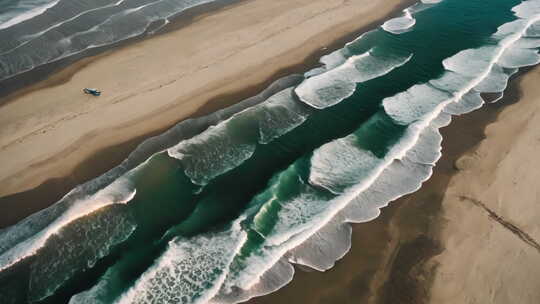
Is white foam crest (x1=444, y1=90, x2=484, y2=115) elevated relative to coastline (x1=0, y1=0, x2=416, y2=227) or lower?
lower

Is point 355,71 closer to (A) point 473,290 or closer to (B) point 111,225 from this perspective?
(A) point 473,290

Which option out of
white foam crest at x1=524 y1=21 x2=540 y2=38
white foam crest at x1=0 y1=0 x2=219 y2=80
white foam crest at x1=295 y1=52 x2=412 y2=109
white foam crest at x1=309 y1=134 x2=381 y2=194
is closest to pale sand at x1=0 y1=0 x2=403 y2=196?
white foam crest at x1=0 y1=0 x2=219 y2=80

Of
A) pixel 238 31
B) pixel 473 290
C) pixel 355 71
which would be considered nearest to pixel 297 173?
pixel 473 290

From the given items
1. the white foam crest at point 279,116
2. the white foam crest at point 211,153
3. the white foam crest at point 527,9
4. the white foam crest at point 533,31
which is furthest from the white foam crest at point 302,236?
the white foam crest at point 527,9

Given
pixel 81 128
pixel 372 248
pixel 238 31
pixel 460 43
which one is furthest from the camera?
pixel 238 31

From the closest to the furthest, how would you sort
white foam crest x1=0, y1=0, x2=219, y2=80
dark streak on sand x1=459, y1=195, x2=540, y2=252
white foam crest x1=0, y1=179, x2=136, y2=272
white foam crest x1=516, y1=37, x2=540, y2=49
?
1. dark streak on sand x1=459, y1=195, x2=540, y2=252
2. white foam crest x1=0, y1=179, x2=136, y2=272
3. white foam crest x1=516, y1=37, x2=540, y2=49
4. white foam crest x1=0, y1=0, x2=219, y2=80

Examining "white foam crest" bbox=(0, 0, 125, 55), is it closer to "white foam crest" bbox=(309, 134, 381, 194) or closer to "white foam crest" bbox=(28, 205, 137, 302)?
"white foam crest" bbox=(28, 205, 137, 302)

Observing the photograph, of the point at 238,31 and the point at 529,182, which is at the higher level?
the point at 238,31

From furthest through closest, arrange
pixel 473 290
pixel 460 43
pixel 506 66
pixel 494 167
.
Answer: pixel 460 43
pixel 506 66
pixel 494 167
pixel 473 290
